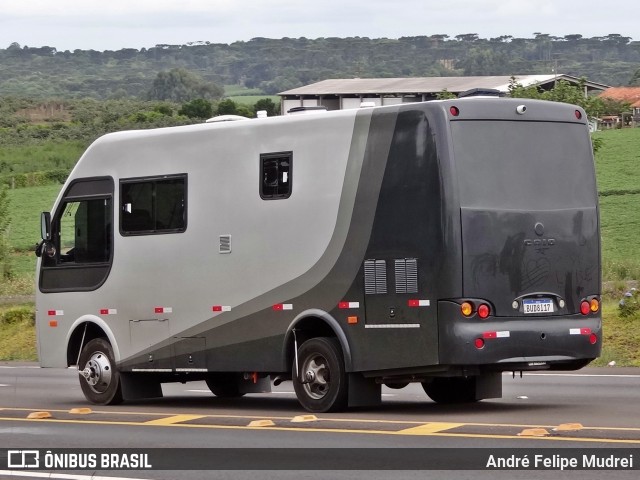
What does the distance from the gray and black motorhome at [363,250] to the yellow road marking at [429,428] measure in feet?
2.75

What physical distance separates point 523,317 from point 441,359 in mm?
968

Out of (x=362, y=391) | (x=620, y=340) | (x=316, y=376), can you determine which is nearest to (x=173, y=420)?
(x=316, y=376)

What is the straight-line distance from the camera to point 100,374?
1836 cm

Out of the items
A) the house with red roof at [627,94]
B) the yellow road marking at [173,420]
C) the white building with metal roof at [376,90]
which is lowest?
the yellow road marking at [173,420]

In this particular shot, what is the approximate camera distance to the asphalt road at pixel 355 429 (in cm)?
1153

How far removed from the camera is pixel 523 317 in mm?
15188

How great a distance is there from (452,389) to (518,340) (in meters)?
2.11

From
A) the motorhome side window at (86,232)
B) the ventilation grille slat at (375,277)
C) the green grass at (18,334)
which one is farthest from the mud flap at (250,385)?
the green grass at (18,334)

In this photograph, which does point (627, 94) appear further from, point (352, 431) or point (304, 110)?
point (352, 431)

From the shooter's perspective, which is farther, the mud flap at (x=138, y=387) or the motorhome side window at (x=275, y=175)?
the mud flap at (x=138, y=387)

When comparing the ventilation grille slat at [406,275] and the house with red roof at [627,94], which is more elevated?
the house with red roof at [627,94]

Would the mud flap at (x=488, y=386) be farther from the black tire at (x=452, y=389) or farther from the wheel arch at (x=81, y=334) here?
the wheel arch at (x=81, y=334)

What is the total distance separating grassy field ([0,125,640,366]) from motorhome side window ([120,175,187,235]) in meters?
8.26

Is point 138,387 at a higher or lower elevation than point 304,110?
lower
